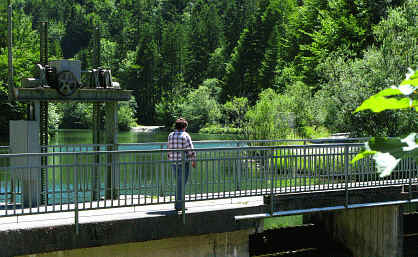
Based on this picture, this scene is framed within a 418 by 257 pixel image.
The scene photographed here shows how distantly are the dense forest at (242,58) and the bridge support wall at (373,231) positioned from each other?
898 cm

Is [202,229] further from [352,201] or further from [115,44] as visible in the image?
[115,44]

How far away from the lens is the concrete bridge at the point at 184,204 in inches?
346

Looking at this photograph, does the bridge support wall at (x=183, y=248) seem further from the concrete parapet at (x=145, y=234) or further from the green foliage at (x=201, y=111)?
the green foliage at (x=201, y=111)

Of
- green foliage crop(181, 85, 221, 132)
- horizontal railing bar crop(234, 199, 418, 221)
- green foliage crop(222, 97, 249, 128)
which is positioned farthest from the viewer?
green foliage crop(181, 85, 221, 132)

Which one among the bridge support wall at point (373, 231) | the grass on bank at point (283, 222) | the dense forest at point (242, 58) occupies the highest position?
the dense forest at point (242, 58)

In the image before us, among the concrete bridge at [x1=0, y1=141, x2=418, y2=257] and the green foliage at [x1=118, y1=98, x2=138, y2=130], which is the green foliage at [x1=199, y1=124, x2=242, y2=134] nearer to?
the green foliage at [x1=118, y1=98, x2=138, y2=130]

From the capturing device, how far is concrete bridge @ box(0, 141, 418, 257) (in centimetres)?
879

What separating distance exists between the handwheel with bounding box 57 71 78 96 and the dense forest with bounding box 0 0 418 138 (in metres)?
4.53

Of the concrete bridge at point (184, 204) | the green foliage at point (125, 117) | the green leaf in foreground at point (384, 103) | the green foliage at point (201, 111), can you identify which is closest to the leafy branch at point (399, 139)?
the green leaf in foreground at point (384, 103)

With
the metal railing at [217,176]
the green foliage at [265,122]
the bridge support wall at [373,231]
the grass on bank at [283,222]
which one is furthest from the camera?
the green foliage at [265,122]

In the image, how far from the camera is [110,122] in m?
12.8

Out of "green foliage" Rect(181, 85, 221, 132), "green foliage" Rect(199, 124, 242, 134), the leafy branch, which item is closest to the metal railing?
the leafy branch

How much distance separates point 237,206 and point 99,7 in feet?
538

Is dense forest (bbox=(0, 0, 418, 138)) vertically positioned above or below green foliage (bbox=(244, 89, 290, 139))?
above
